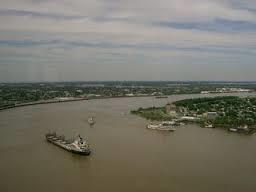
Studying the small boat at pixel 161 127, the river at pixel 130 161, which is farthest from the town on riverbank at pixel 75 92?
the river at pixel 130 161

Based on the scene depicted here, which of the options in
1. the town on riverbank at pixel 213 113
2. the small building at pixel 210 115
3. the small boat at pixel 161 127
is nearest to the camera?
the small boat at pixel 161 127

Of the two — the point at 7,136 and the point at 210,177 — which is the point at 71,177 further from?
the point at 7,136

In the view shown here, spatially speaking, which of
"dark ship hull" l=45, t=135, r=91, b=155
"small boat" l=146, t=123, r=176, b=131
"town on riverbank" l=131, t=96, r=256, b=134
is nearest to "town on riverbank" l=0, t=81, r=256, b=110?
"town on riverbank" l=131, t=96, r=256, b=134

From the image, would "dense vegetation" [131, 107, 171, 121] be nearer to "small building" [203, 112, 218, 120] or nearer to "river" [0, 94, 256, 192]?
"small building" [203, 112, 218, 120]

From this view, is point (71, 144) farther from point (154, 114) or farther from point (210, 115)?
point (210, 115)

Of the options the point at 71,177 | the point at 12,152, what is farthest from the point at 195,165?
the point at 12,152

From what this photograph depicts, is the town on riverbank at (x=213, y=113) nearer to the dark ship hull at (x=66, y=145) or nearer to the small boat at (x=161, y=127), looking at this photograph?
the small boat at (x=161, y=127)

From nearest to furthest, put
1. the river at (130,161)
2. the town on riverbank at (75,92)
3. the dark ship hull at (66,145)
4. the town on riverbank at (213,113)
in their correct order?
the river at (130,161) → the dark ship hull at (66,145) → the town on riverbank at (213,113) → the town on riverbank at (75,92)
